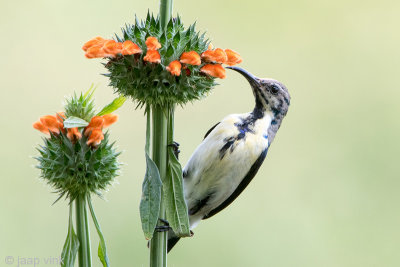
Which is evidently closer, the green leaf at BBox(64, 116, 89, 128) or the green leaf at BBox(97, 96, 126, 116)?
the green leaf at BBox(64, 116, 89, 128)

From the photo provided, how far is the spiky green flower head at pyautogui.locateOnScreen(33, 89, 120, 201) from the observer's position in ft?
8.00

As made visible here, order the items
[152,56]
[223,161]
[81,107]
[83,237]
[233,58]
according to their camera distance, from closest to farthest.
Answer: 1. [152,56]
2. [83,237]
3. [233,58]
4. [81,107]
5. [223,161]

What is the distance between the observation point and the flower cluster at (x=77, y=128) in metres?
2.42

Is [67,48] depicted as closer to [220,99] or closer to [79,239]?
[220,99]

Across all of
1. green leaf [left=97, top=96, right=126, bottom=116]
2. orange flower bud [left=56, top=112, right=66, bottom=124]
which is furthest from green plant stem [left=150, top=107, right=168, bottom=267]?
orange flower bud [left=56, top=112, right=66, bottom=124]

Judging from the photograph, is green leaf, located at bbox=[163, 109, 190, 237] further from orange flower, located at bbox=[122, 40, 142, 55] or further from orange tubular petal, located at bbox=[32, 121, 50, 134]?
orange tubular petal, located at bbox=[32, 121, 50, 134]

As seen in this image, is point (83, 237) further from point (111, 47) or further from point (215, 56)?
point (215, 56)

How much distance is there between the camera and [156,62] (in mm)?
2199

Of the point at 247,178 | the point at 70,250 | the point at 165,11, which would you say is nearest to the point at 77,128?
the point at 70,250

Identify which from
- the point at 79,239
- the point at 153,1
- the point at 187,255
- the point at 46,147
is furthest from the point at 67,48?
the point at 79,239

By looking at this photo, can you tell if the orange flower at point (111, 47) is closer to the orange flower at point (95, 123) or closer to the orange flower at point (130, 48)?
the orange flower at point (130, 48)

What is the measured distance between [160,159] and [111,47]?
46 centimetres

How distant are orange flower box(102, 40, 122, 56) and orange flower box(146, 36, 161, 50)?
0.11m

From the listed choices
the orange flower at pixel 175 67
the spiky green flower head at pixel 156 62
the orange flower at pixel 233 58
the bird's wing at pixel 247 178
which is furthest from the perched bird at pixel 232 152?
the orange flower at pixel 175 67
